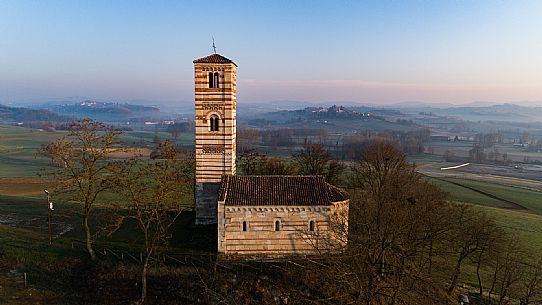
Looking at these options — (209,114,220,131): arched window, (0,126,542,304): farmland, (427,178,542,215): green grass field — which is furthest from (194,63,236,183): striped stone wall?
(427,178,542,215): green grass field

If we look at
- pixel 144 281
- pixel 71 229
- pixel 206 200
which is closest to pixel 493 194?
pixel 206 200

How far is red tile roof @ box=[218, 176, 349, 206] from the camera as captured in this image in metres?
27.1

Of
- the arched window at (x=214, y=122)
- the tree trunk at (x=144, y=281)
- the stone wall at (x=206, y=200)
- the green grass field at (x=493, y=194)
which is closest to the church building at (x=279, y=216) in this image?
the stone wall at (x=206, y=200)

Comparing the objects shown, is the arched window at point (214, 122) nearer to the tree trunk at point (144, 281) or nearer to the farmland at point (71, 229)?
the farmland at point (71, 229)

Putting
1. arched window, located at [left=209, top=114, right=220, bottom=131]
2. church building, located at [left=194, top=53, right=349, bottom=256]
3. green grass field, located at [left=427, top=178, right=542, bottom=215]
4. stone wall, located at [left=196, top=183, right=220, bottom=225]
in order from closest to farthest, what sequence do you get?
church building, located at [left=194, top=53, right=349, bottom=256], arched window, located at [left=209, top=114, right=220, bottom=131], stone wall, located at [left=196, top=183, right=220, bottom=225], green grass field, located at [left=427, top=178, right=542, bottom=215]

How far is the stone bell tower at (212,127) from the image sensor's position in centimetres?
3166

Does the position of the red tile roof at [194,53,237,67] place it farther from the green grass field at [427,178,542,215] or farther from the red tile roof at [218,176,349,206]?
the green grass field at [427,178,542,215]

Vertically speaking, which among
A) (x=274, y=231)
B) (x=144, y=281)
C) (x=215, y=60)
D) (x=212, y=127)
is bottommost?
(x=144, y=281)

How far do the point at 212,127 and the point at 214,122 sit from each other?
454 mm

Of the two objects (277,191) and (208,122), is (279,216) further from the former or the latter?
(208,122)

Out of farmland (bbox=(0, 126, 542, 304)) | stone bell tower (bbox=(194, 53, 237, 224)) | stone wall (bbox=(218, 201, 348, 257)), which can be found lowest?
farmland (bbox=(0, 126, 542, 304))

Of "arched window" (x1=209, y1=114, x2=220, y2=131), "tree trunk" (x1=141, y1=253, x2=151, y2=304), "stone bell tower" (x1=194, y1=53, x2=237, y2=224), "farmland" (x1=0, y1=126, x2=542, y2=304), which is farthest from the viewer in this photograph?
"arched window" (x1=209, y1=114, x2=220, y2=131)

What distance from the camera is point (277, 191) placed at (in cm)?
2811

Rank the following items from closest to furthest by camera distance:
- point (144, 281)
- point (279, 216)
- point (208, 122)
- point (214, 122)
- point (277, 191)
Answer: point (144, 281) → point (279, 216) → point (277, 191) → point (208, 122) → point (214, 122)
